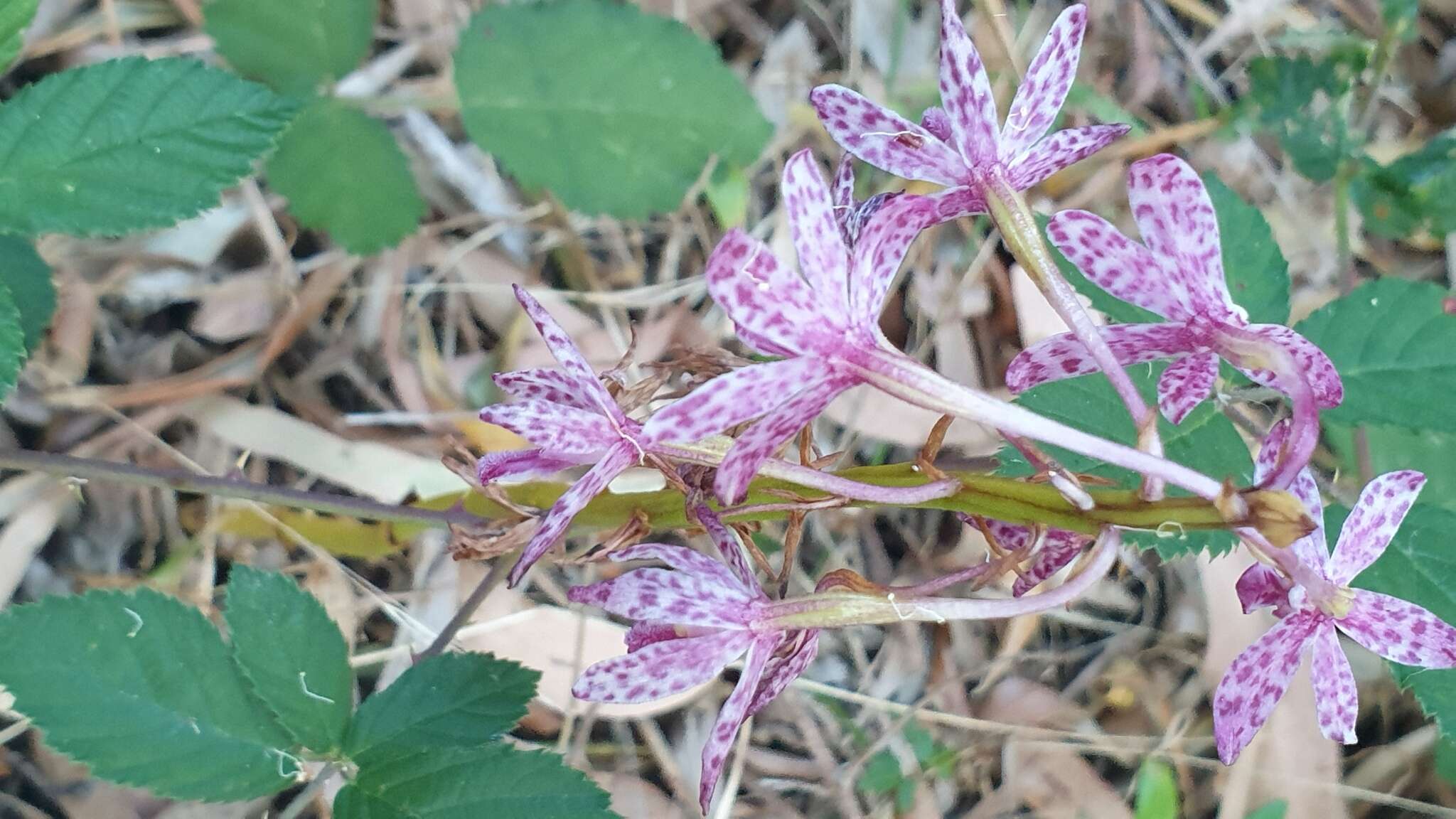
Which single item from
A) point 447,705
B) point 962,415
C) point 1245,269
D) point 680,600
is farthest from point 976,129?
point 447,705

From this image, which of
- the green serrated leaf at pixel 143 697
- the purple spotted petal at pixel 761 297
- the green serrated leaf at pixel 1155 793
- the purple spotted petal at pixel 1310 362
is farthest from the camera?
the green serrated leaf at pixel 1155 793

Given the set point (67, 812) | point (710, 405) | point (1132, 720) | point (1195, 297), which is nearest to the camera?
point (710, 405)

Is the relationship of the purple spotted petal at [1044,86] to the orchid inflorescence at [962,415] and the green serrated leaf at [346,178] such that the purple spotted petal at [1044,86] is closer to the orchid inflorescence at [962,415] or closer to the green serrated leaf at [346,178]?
the orchid inflorescence at [962,415]

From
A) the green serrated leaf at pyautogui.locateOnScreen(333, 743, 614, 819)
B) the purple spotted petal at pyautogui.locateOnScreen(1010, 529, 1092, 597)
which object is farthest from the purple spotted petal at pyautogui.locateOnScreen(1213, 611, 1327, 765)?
the green serrated leaf at pyautogui.locateOnScreen(333, 743, 614, 819)

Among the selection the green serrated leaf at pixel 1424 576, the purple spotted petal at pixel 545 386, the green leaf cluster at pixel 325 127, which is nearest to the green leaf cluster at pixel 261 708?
the purple spotted petal at pixel 545 386

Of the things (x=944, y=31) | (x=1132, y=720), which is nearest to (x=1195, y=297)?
(x=944, y=31)

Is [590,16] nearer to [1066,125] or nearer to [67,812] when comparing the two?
[1066,125]
